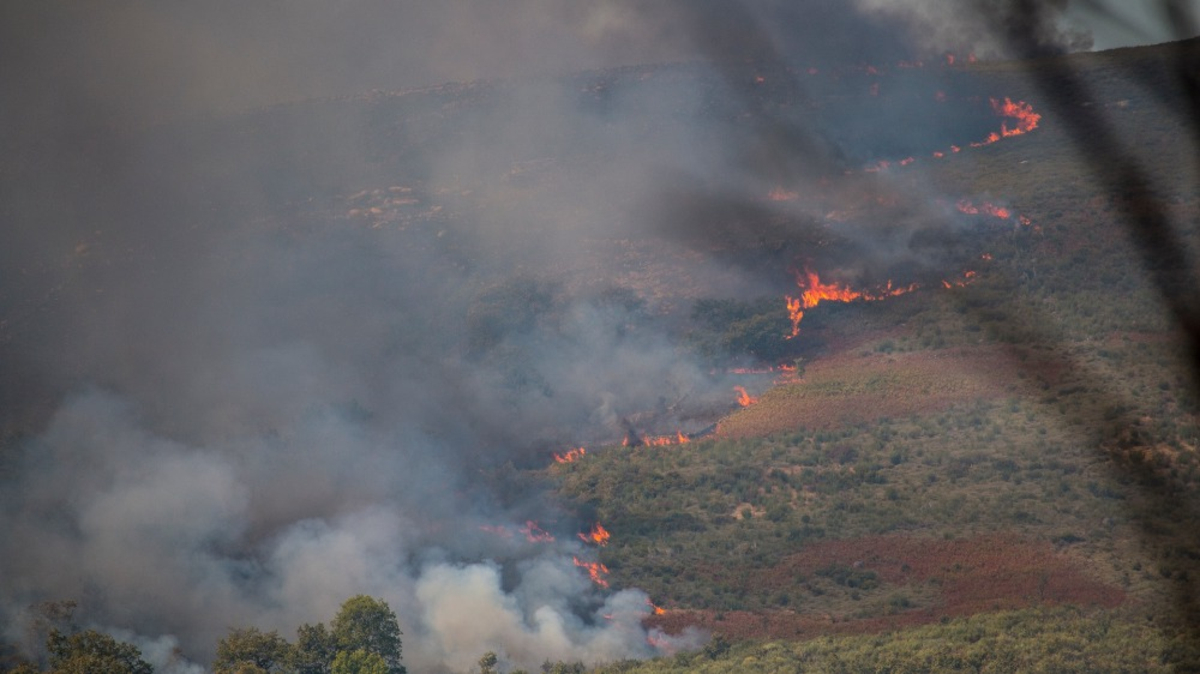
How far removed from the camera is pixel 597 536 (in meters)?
51.7

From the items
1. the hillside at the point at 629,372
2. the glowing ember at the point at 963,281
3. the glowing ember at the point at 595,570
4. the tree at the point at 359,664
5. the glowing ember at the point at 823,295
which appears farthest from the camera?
the glowing ember at the point at 823,295

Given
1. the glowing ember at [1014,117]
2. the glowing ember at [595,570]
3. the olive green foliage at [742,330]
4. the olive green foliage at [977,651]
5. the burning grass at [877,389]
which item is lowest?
the olive green foliage at [977,651]

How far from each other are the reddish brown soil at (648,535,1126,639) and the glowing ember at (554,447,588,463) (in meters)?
13.6

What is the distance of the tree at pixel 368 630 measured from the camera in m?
40.9

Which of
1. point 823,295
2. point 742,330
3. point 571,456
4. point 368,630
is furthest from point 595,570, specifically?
point 823,295

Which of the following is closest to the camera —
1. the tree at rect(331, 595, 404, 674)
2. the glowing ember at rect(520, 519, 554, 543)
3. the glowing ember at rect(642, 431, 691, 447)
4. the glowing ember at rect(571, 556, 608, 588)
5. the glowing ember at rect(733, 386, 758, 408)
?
the tree at rect(331, 595, 404, 674)

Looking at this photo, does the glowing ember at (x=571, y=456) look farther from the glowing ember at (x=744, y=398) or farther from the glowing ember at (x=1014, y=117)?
the glowing ember at (x=1014, y=117)

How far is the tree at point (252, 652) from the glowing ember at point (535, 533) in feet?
40.0

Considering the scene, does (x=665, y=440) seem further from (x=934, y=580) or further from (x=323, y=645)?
(x=323, y=645)

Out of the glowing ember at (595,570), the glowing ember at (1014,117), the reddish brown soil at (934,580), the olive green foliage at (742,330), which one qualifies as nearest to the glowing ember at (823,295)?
the olive green foliage at (742,330)

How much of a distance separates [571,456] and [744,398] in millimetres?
8826

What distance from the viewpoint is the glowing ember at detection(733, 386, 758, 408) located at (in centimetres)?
6134

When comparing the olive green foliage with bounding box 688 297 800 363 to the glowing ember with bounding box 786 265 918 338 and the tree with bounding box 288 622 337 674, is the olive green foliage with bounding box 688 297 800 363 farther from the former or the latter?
the tree with bounding box 288 622 337 674

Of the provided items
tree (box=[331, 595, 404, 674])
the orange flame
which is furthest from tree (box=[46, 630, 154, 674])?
the orange flame
